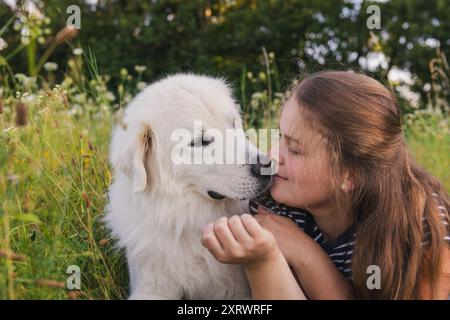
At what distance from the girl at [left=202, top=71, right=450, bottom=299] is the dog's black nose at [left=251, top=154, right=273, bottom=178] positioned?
11cm

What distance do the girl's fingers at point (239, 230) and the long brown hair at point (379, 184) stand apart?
51cm

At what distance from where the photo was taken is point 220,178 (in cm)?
246

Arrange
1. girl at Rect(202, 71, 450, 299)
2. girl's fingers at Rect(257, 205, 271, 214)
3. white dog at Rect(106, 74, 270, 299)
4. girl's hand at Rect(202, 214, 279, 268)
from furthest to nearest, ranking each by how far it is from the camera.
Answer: girl's fingers at Rect(257, 205, 271, 214), white dog at Rect(106, 74, 270, 299), girl at Rect(202, 71, 450, 299), girl's hand at Rect(202, 214, 279, 268)

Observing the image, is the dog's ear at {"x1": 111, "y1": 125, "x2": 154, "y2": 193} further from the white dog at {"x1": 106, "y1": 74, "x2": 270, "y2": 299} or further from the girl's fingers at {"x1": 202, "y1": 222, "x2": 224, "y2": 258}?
the girl's fingers at {"x1": 202, "y1": 222, "x2": 224, "y2": 258}

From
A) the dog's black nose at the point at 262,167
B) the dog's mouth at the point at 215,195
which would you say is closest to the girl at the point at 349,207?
the dog's black nose at the point at 262,167

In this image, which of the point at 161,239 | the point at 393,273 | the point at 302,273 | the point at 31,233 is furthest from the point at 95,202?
the point at 393,273

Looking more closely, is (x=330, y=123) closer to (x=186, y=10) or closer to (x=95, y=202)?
(x=95, y=202)

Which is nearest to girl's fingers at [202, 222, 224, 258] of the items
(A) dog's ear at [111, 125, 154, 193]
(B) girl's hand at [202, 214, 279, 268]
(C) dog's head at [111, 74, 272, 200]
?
(B) girl's hand at [202, 214, 279, 268]

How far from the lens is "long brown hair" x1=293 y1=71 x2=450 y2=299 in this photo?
93.2 inches

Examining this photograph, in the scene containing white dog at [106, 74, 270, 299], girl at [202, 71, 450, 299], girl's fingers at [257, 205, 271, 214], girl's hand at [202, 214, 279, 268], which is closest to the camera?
girl's hand at [202, 214, 279, 268]

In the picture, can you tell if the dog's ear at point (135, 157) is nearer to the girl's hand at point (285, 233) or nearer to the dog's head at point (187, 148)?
the dog's head at point (187, 148)

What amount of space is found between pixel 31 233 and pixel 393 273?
5.90ft

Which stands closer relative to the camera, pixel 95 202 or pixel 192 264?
pixel 192 264
